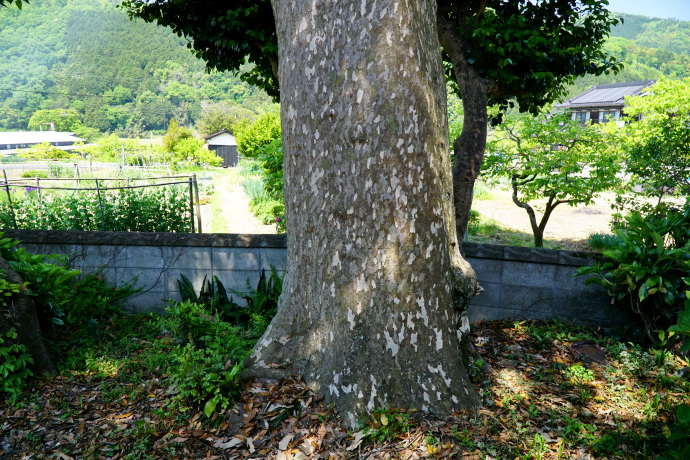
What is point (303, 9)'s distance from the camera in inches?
114

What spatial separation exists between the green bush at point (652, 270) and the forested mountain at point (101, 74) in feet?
259

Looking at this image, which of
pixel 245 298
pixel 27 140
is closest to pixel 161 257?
pixel 245 298

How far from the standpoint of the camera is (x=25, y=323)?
11.7 ft

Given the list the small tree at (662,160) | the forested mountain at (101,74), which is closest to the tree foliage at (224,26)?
the small tree at (662,160)

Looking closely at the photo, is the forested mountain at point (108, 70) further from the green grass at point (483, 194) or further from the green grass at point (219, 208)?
the green grass at point (483, 194)

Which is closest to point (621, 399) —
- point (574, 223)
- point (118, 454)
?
point (118, 454)

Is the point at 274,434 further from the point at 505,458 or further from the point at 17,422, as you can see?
the point at 17,422

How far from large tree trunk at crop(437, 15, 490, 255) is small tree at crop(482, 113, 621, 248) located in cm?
427

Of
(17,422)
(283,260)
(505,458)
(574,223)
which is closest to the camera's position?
(505,458)

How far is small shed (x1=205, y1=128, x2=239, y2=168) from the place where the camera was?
155 ft

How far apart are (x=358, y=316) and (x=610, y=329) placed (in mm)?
2884

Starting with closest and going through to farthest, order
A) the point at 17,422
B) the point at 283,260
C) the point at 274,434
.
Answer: the point at 274,434
the point at 17,422
the point at 283,260

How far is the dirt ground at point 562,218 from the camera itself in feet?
40.8

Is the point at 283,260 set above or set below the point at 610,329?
above
